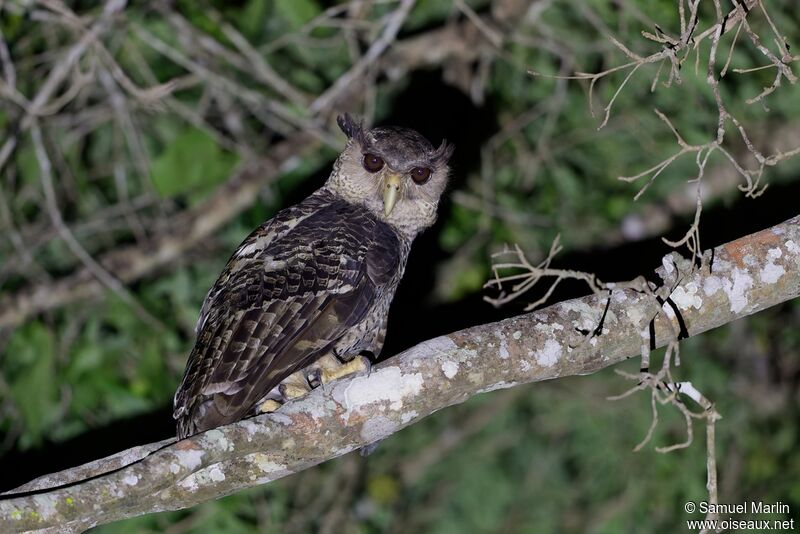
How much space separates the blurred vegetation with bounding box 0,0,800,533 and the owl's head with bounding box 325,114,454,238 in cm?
93

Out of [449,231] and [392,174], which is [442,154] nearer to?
[392,174]

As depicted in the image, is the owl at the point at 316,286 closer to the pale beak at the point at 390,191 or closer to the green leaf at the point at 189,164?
the pale beak at the point at 390,191

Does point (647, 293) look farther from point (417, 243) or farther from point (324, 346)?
point (417, 243)

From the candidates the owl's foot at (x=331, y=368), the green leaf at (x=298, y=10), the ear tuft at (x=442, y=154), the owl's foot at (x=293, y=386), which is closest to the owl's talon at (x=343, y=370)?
the owl's foot at (x=331, y=368)

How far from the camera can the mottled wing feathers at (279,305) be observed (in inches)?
120

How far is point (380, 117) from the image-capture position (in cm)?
578

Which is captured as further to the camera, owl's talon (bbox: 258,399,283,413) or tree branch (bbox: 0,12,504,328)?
tree branch (bbox: 0,12,504,328)

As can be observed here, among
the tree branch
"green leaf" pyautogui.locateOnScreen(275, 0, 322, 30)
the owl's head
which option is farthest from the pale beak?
the tree branch

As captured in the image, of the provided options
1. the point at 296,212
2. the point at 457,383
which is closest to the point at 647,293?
the point at 457,383

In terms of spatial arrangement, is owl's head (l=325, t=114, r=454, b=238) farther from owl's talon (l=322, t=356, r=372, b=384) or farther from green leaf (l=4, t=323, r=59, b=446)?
green leaf (l=4, t=323, r=59, b=446)

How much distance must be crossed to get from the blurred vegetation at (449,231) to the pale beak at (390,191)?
1159 mm

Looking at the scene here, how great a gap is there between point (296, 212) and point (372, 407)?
1.19 meters

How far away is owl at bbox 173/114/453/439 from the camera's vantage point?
121 inches

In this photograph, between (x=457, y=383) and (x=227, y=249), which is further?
(x=227, y=249)
